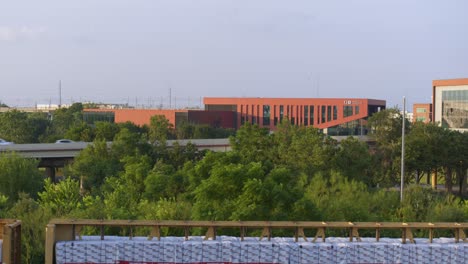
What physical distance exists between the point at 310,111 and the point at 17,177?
60674 mm

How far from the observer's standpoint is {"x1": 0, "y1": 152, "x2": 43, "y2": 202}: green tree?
34.6 meters

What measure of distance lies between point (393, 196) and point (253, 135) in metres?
14.0

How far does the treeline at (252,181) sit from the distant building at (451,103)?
1290cm

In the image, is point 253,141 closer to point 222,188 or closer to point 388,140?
point 388,140

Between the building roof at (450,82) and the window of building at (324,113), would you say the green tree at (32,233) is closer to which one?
the building roof at (450,82)

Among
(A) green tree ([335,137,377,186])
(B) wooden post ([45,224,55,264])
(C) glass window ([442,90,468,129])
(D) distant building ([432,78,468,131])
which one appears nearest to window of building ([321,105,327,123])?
(D) distant building ([432,78,468,131])

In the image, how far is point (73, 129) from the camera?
6322 cm

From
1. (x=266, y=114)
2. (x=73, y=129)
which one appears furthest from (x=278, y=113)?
(x=73, y=129)

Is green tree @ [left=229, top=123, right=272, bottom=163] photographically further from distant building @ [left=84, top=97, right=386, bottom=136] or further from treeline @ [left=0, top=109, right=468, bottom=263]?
distant building @ [left=84, top=97, right=386, bottom=136]

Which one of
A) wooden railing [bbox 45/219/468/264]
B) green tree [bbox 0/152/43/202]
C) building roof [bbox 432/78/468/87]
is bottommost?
green tree [bbox 0/152/43/202]

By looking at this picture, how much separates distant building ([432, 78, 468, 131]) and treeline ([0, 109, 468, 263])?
12.9 meters

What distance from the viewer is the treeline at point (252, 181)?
20.2 m

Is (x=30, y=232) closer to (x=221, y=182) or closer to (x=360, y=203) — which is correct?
(x=221, y=182)

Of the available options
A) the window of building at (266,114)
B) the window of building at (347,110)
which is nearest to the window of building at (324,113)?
the window of building at (347,110)
